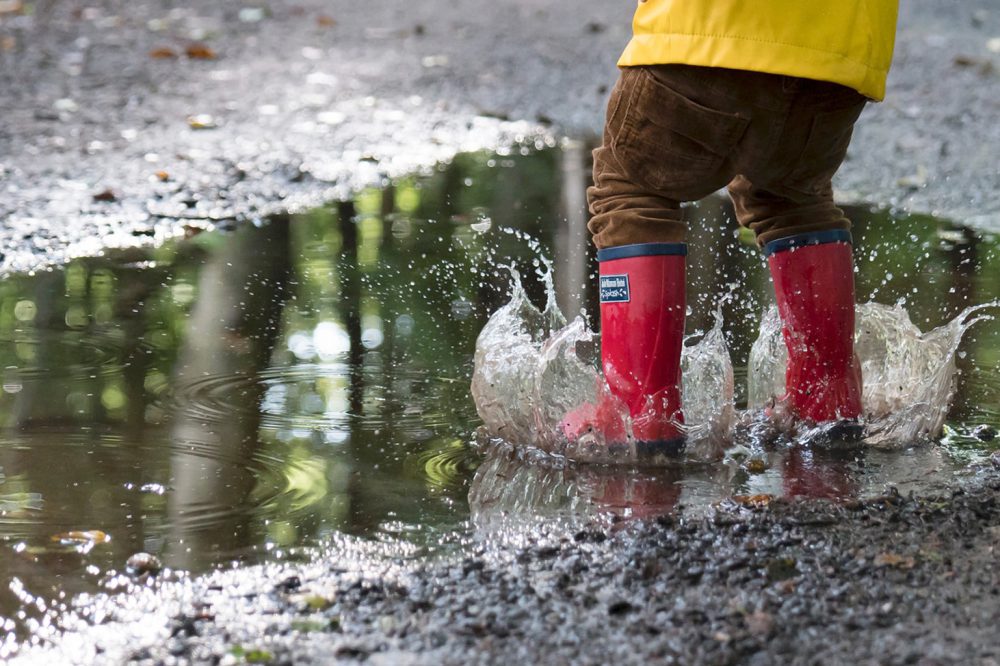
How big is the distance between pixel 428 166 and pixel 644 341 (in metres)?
3.55

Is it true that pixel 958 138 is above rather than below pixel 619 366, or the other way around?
above

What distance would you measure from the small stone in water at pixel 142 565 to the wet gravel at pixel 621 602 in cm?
9

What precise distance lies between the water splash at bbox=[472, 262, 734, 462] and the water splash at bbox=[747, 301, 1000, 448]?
20 cm

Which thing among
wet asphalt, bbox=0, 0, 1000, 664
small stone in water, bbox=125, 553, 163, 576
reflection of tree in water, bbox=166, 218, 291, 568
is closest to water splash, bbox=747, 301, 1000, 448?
wet asphalt, bbox=0, 0, 1000, 664

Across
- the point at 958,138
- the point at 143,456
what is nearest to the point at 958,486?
the point at 143,456

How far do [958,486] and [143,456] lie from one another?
178cm

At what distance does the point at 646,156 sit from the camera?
290cm

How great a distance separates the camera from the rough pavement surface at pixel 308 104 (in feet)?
18.4

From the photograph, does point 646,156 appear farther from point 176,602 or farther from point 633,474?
point 176,602

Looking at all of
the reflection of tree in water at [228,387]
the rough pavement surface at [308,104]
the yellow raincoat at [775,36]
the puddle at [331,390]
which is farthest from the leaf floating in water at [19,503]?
the rough pavement surface at [308,104]

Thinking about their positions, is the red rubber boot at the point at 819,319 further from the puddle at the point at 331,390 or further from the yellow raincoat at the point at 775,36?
the yellow raincoat at the point at 775,36

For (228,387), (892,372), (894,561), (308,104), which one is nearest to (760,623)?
(894,561)

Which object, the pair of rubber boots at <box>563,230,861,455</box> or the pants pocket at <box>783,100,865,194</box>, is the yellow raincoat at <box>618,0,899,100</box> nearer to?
the pants pocket at <box>783,100,865,194</box>

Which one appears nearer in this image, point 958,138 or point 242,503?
point 242,503
